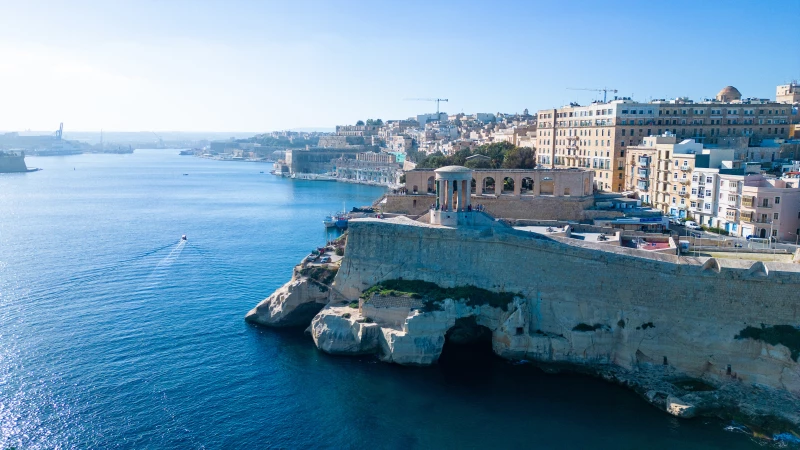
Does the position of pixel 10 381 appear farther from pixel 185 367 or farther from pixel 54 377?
pixel 185 367

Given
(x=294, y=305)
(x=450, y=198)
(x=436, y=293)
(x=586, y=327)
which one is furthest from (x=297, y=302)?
(x=586, y=327)

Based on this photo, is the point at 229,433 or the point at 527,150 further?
the point at 527,150

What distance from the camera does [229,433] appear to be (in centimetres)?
2045

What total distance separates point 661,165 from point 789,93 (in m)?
25.2

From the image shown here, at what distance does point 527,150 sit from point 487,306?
3062cm

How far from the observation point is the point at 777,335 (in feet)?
74.3

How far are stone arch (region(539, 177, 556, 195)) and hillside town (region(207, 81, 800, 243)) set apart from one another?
65 mm

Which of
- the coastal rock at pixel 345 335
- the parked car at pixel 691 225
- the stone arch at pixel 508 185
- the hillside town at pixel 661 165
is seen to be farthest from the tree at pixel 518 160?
the coastal rock at pixel 345 335

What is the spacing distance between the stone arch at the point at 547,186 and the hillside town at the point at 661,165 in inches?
2.6

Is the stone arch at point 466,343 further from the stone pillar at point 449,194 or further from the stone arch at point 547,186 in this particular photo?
the stone arch at point 547,186

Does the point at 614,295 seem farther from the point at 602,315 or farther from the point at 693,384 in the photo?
the point at 693,384

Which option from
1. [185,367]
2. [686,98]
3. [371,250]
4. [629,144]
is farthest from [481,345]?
[686,98]

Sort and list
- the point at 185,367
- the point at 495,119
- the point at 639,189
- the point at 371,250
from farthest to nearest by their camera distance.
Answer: the point at 495,119 < the point at 639,189 < the point at 371,250 < the point at 185,367

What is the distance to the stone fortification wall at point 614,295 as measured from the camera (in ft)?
76.0
